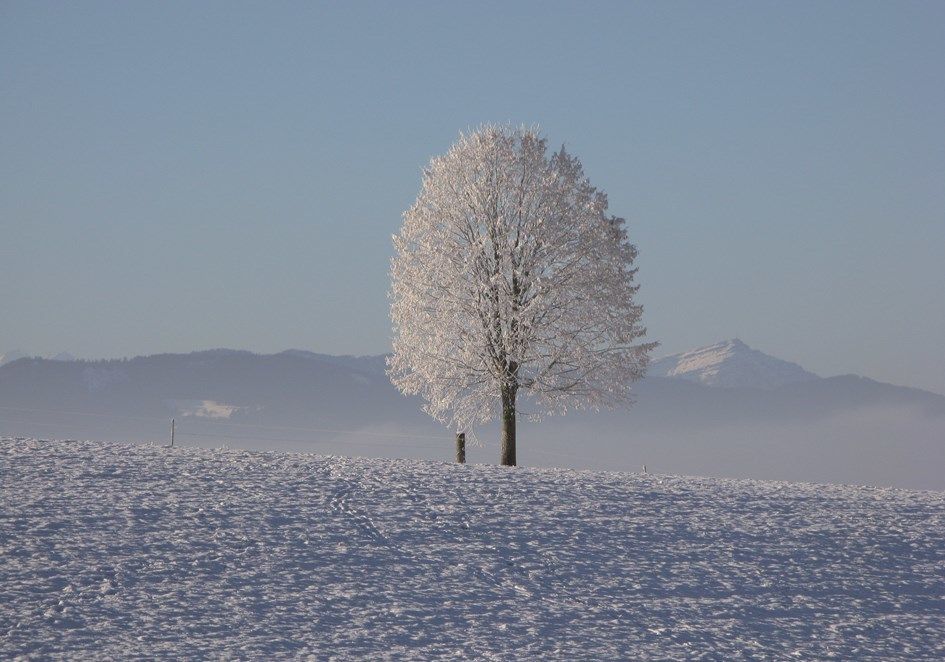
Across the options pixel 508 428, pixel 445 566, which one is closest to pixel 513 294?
pixel 508 428

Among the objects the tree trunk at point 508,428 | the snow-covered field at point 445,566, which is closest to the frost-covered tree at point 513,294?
the tree trunk at point 508,428

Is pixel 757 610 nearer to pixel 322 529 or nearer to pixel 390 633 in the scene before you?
pixel 390 633

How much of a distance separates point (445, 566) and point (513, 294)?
16.3 m

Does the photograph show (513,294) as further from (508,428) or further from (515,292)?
(508,428)

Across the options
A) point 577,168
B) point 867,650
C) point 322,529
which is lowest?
point 867,650

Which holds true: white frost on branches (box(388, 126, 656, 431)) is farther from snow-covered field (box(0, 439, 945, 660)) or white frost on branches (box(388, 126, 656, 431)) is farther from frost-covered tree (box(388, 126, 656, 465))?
snow-covered field (box(0, 439, 945, 660))

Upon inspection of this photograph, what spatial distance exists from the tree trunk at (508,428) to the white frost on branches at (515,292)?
20 centimetres

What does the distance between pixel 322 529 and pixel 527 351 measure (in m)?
14.3

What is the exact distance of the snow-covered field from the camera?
59.0 feet

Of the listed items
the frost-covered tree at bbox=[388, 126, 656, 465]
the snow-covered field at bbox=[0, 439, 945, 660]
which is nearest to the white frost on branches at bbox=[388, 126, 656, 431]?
the frost-covered tree at bbox=[388, 126, 656, 465]

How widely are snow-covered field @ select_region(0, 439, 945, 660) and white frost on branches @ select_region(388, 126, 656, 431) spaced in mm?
7246

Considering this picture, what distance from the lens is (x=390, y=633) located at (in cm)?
1791

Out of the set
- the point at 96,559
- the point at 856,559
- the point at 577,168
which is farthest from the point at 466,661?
the point at 577,168

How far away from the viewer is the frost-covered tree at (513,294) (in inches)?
1426
